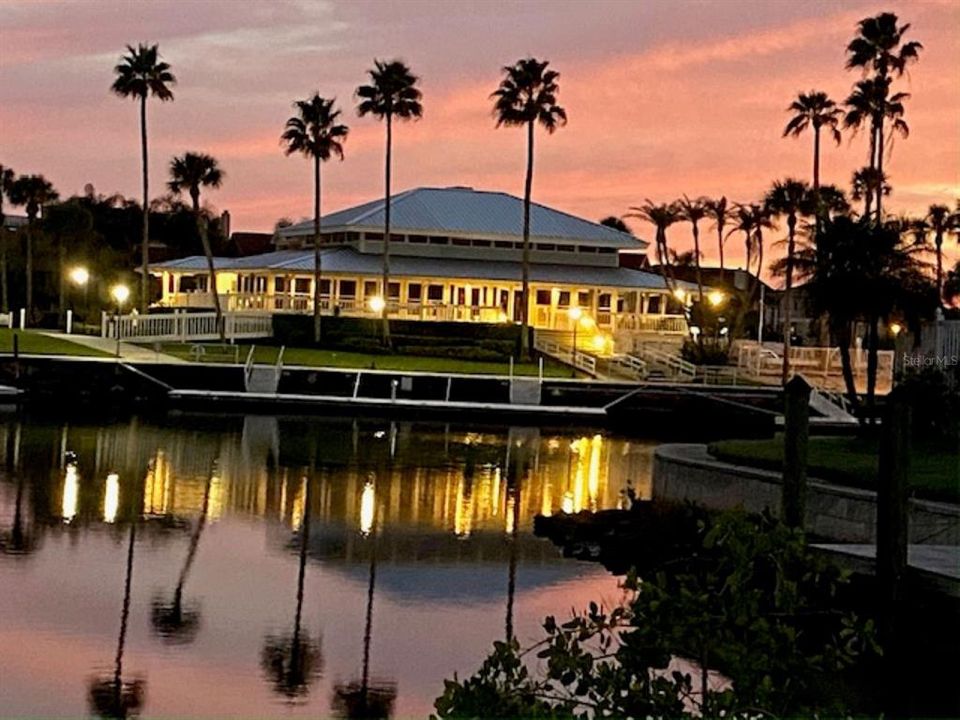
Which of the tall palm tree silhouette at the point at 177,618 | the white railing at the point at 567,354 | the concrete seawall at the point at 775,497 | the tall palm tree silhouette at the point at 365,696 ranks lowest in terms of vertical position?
the tall palm tree silhouette at the point at 365,696

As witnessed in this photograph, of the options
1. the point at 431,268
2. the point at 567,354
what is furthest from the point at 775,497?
the point at 431,268

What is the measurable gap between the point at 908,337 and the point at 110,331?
35.7 meters

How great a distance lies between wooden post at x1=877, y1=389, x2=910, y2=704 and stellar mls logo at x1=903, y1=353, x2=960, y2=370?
13417 millimetres

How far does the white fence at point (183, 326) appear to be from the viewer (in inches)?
2477

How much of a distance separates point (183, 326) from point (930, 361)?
127ft

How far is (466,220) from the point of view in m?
79.9

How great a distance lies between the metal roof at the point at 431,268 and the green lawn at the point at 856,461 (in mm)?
45530

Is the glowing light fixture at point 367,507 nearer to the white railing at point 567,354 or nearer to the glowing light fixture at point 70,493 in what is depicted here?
the glowing light fixture at point 70,493

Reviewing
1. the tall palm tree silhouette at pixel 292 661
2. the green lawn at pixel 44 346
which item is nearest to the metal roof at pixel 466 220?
the green lawn at pixel 44 346

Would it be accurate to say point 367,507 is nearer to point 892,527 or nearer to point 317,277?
point 892,527

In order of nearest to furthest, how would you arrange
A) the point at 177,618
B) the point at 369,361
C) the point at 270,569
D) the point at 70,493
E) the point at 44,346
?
the point at 177,618 < the point at 270,569 < the point at 70,493 < the point at 44,346 < the point at 369,361

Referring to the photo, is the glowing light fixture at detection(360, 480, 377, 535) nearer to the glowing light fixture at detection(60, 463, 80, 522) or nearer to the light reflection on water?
the light reflection on water

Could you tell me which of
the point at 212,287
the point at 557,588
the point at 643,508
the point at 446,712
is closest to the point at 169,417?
the point at 212,287

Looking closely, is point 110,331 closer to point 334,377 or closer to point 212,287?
point 212,287
